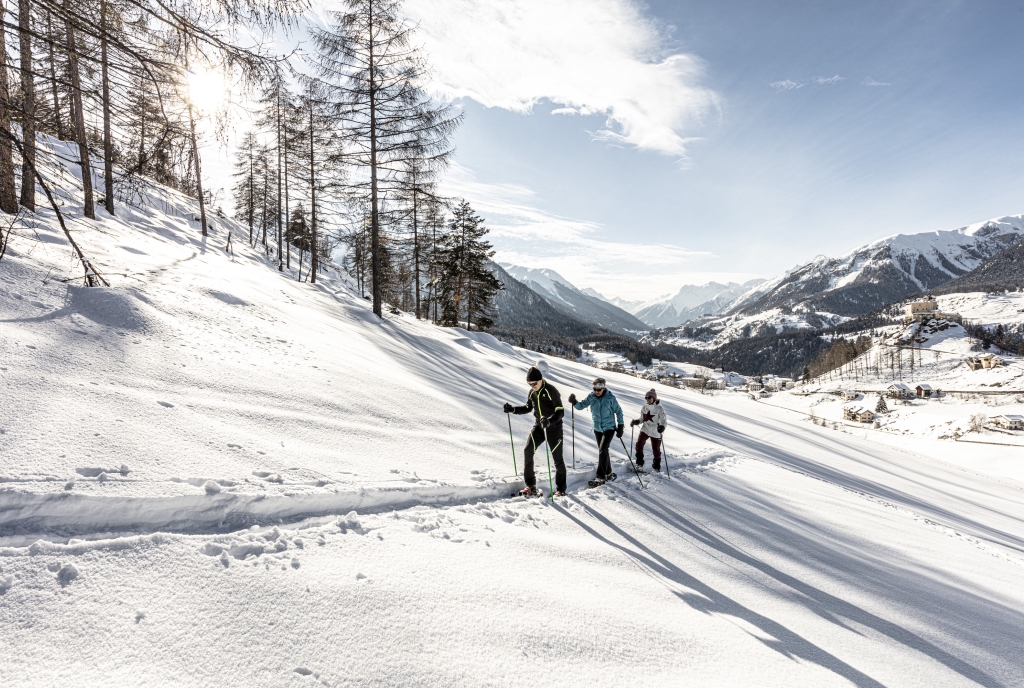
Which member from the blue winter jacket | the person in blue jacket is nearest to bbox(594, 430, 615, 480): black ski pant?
the person in blue jacket

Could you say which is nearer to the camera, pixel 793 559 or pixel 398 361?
pixel 793 559

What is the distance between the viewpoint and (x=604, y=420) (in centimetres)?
662

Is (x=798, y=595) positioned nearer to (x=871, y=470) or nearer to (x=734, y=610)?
(x=734, y=610)

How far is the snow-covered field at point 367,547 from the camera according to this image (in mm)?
2496

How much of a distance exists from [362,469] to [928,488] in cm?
1560

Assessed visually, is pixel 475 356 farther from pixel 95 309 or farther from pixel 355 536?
pixel 355 536

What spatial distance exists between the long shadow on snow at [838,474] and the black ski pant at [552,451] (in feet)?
21.2

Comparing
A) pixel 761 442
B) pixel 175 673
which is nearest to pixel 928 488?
pixel 761 442

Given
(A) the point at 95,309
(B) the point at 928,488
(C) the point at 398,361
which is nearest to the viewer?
(A) the point at 95,309

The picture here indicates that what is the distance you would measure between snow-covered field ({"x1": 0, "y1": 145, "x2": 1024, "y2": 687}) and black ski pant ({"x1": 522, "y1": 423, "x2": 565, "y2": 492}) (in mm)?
317

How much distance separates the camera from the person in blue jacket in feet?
21.2

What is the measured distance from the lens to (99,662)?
83.4 inches

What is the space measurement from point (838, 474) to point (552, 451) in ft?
30.7

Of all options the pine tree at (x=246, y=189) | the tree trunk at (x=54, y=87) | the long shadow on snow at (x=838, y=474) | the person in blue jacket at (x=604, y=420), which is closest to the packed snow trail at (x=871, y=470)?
the long shadow on snow at (x=838, y=474)
